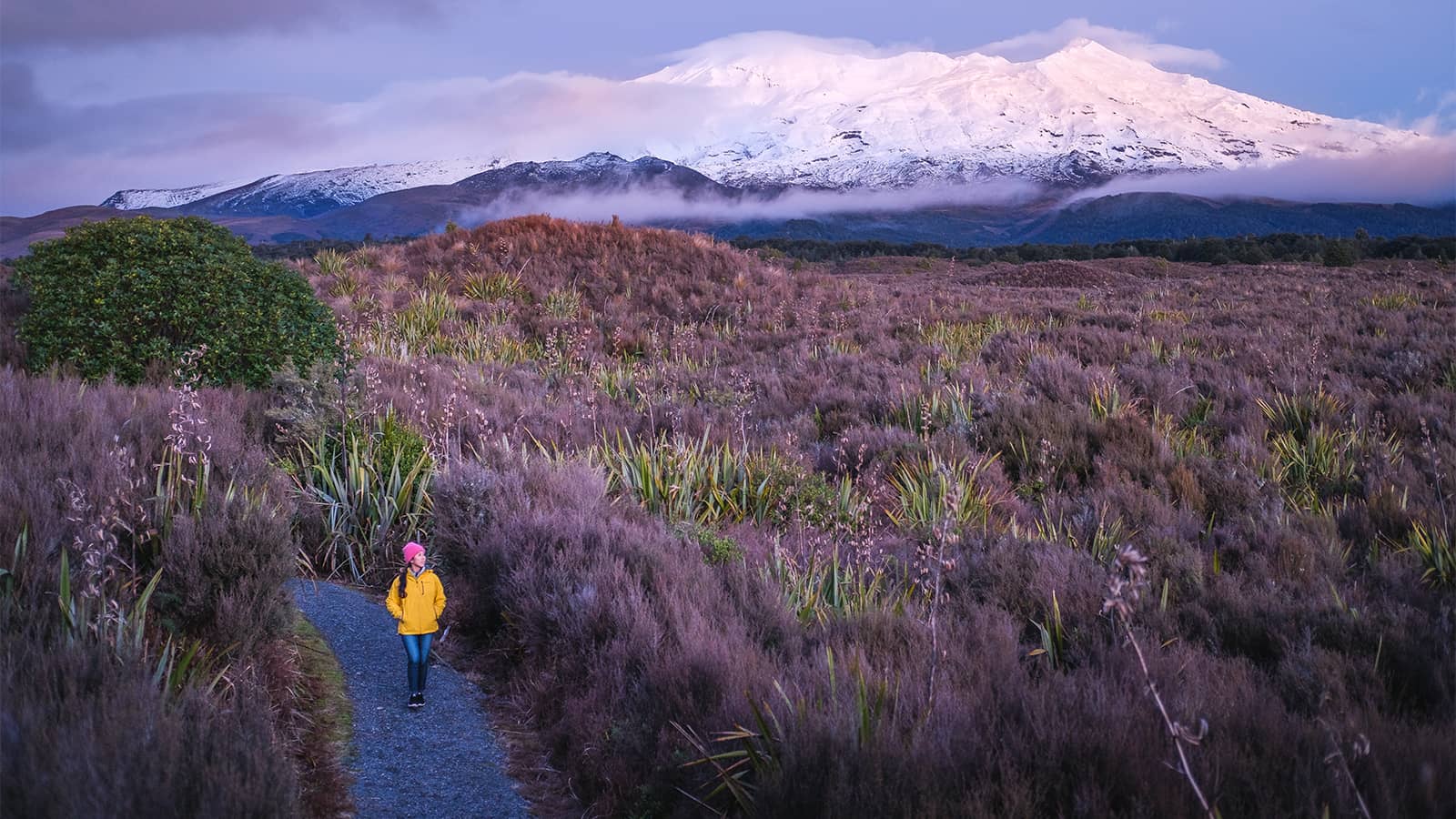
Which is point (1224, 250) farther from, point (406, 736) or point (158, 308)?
point (406, 736)

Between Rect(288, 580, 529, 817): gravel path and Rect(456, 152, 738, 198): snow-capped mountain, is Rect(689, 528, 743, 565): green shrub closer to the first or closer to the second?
Rect(288, 580, 529, 817): gravel path

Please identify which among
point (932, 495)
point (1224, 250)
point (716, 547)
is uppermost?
point (1224, 250)

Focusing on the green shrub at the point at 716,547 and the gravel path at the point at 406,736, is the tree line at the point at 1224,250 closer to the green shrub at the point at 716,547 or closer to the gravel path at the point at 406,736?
the green shrub at the point at 716,547

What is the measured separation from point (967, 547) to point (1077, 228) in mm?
213149

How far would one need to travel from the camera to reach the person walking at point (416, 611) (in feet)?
11.1

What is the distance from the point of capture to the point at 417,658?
3396mm

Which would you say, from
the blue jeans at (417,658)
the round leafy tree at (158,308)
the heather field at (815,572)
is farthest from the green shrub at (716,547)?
the round leafy tree at (158,308)

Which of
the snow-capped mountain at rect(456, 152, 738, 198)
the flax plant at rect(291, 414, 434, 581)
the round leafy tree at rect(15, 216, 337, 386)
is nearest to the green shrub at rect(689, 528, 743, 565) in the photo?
the flax plant at rect(291, 414, 434, 581)

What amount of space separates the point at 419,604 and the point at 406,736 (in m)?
0.50

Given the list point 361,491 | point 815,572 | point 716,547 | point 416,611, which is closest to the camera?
point 416,611

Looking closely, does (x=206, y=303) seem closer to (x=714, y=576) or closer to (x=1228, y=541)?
(x=714, y=576)

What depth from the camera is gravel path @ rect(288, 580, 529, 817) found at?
2.76 metres

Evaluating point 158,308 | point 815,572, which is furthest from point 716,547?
point 158,308

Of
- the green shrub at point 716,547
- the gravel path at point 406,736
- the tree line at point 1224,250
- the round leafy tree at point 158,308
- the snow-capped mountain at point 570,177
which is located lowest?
the gravel path at point 406,736
